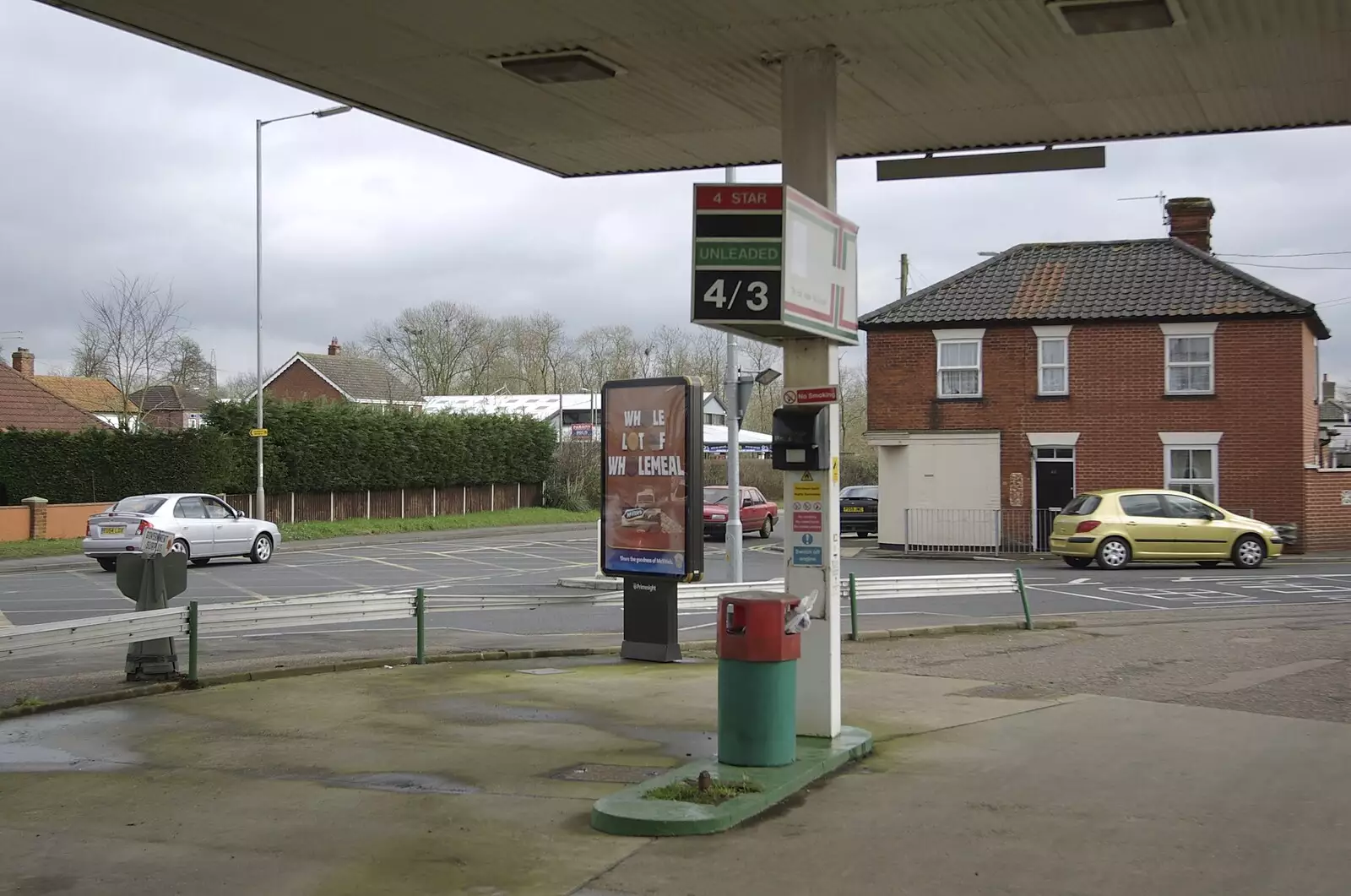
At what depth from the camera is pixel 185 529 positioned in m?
26.3

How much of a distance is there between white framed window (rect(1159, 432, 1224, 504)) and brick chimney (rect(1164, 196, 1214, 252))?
6368 millimetres

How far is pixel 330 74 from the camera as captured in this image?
970 cm

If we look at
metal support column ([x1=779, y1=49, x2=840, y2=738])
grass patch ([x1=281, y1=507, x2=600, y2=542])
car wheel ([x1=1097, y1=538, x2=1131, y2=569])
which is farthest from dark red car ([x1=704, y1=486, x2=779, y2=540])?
metal support column ([x1=779, y1=49, x2=840, y2=738])

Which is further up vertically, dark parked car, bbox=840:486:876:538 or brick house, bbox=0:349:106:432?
brick house, bbox=0:349:106:432

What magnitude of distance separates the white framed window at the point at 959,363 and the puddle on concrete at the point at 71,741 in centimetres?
2497

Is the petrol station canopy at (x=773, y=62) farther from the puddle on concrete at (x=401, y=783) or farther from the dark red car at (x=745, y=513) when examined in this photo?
the dark red car at (x=745, y=513)

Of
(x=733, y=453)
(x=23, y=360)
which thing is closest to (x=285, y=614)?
(x=733, y=453)

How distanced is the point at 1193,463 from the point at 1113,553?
20.9 ft

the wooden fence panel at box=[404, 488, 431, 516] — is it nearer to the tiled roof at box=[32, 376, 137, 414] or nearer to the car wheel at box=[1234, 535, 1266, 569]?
the car wheel at box=[1234, 535, 1266, 569]

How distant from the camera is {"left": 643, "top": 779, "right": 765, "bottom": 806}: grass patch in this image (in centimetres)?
704

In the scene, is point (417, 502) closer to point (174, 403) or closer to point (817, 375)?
point (174, 403)

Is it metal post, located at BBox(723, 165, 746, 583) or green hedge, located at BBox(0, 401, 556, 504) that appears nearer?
metal post, located at BBox(723, 165, 746, 583)

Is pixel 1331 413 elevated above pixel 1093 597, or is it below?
above

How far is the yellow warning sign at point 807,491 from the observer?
8805mm
